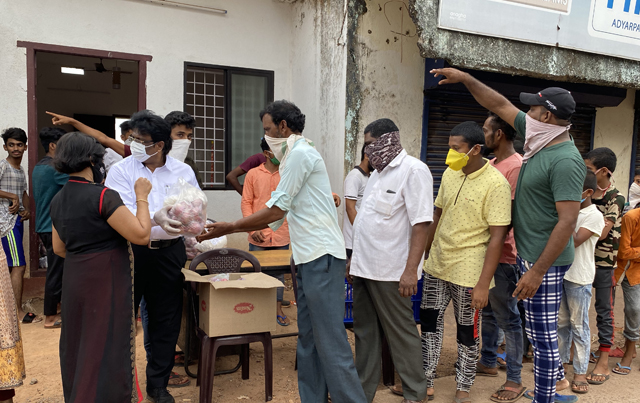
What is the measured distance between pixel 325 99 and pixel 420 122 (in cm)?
133

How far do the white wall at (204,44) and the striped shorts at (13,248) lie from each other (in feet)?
4.47

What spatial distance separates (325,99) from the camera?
6258mm

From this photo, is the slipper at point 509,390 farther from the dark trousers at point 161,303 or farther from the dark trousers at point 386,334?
the dark trousers at point 161,303

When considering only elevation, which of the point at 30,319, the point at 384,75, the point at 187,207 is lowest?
the point at 30,319

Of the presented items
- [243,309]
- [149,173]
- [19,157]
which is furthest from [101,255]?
[19,157]

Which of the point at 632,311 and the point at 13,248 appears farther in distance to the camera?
the point at 13,248

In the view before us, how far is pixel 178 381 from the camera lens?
145 inches

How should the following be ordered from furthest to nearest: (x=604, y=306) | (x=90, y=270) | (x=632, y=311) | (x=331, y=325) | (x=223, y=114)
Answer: (x=223, y=114) < (x=632, y=311) < (x=604, y=306) < (x=331, y=325) < (x=90, y=270)

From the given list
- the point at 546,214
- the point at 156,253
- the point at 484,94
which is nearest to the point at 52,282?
the point at 156,253

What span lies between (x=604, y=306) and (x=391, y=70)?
3635 mm

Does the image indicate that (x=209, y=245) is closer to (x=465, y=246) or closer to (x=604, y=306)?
(x=465, y=246)

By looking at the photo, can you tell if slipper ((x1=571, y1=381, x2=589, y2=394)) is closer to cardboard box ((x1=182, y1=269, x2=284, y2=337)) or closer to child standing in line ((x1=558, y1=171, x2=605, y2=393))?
child standing in line ((x1=558, y1=171, x2=605, y2=393))

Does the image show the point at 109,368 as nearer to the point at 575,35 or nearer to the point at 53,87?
the point at 575,35

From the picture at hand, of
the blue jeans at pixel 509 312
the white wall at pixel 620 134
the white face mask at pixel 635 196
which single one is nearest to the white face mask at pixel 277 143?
the blue jeans at pixel 509 312
